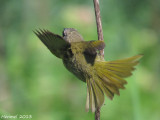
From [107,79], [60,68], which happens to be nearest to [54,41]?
[107,79]

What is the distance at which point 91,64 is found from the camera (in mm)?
2639

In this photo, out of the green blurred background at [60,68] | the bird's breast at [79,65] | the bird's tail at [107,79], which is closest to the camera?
the bird's tail at [107,79]

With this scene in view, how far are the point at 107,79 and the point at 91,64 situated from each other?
0.18 meters

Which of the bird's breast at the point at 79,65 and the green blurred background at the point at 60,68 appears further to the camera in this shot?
the green blurred background at the point at 60,68

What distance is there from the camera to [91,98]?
8.33 ft

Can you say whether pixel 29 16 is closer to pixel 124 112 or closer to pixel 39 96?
pixel 39 96

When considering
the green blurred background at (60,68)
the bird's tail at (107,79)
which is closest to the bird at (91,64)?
the bird's tail at (107,79)

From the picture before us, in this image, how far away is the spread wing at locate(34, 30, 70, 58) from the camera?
245cm

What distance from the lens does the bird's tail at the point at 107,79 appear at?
2365 millimetres

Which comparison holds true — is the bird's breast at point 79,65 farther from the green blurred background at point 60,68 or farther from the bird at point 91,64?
the green blurred background at point 60,68

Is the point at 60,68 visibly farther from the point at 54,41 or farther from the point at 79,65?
the point at 54,41

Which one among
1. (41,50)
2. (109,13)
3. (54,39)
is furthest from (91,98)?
(109,13)

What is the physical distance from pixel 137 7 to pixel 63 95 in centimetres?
317

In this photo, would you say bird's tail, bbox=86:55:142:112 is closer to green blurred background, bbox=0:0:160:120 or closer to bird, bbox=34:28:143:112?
bird, bbox=34:28:143:112
